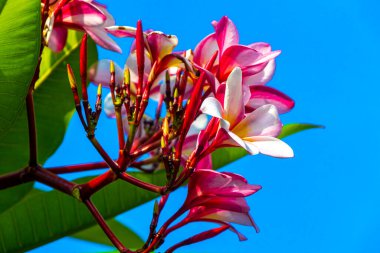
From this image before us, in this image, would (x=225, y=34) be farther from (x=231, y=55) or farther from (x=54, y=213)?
(x=54, y=213)

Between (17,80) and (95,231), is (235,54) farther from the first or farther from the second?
(95,231)

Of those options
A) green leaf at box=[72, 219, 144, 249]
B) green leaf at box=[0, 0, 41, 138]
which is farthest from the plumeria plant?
green leaf at box=[72, 219, 144, 249]

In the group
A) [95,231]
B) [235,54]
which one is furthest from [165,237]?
[95,231]

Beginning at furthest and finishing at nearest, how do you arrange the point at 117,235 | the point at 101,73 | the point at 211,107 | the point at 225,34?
the point at 117,235
the point at 101,73
the point at 225,34
the point at 211,107

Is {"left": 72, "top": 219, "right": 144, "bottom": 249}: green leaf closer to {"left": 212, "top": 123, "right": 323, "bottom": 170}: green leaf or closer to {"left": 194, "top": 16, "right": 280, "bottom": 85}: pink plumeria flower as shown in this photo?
{"left": 212, "top": 123, "right": 323, "bottom": 170}: green leaf

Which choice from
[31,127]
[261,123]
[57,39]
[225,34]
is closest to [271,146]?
[261,123]

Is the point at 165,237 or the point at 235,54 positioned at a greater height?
the point at 235,54

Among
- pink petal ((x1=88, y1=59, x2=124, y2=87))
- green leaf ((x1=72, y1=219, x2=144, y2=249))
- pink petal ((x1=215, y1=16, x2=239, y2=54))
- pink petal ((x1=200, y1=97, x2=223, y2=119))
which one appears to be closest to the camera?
pink petal ((x1=200, y1=97, x2=223, y2=119))
